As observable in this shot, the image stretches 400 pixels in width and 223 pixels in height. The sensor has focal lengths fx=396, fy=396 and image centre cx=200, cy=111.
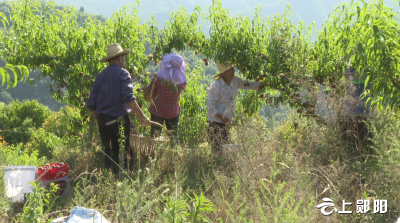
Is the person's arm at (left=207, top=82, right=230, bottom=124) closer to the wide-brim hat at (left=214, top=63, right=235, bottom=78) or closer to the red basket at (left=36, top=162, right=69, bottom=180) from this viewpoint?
the wide-brim hat at (left=214, top=63, right=235, bottom=78)

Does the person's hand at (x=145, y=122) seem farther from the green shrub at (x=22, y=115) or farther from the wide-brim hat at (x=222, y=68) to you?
the green shrub at (x=22, y=115)

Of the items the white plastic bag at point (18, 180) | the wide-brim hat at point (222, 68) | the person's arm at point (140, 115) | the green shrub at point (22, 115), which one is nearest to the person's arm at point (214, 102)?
the wide-brim hat at point (222, 68)

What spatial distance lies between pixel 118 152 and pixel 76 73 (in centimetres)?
144

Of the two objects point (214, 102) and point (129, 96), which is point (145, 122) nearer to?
point (129, 96)

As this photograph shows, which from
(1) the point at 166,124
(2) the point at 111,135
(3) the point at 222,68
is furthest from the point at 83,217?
(3) the point at 222,68

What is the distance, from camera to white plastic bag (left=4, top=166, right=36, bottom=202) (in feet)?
11.6

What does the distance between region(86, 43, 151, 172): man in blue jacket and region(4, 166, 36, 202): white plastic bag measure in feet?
2.40

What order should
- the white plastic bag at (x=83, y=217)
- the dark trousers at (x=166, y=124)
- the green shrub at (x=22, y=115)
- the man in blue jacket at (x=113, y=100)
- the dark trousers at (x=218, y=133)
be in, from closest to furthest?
1. the white plastic bag at (x=83, y=217)
2. the man in blue jacket at (x=113, y=100)
3. the dark trousers at (x=218, y=133)
4. the dark trousers at (x=166, y=124)
5. the green shrub at (x=22, y=115)

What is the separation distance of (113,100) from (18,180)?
113cm

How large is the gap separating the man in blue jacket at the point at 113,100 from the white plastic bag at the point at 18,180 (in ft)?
2.40

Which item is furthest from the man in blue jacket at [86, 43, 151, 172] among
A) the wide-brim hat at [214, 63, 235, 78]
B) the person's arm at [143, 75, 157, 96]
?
the wide-brim hat at [214, 63, 235, 78]

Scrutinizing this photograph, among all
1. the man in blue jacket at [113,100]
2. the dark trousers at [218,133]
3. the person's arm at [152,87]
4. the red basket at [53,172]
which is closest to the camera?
the red basket at [53,172]

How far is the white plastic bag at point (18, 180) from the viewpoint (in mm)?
3533

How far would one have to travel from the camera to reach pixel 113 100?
3857 millimetres
